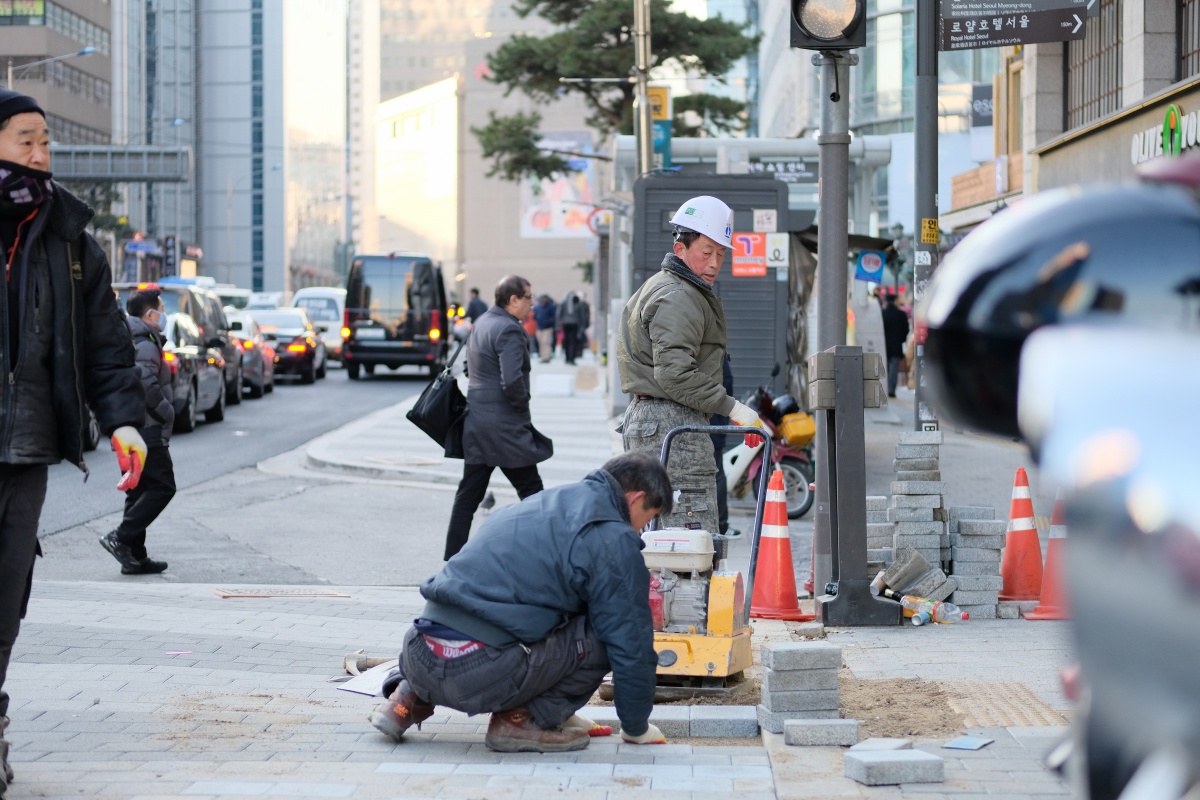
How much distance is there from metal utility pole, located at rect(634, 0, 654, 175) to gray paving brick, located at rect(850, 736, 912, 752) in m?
20.5

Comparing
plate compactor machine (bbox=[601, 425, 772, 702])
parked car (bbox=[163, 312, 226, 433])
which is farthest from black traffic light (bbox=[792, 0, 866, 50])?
parked car (bbox=[163, 312, 226, 433])

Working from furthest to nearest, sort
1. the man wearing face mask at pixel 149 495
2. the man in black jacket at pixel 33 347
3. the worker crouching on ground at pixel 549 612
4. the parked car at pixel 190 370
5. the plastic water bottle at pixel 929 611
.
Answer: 1. the parked car at pixel 190 370
2. the man wearing face mask at pixel 149 495
3. the plastic water bottle at pixel 929 611
4. the worker crouching on ground at pixel 549 612
5. the man in black jacket at pixel 33 347

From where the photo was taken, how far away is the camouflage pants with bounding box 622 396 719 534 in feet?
23.1

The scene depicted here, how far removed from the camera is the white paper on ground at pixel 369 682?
5988 mm

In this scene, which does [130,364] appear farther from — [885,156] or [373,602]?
[885,156]

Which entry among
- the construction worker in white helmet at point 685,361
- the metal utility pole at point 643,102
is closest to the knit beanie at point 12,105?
the construction worker in white helmet at point 685,361

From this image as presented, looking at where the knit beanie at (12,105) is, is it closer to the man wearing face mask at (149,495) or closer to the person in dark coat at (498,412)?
the person in dark coat at (498,412)

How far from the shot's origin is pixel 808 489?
12.7 metres

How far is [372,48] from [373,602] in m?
168

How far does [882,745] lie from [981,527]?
139 inches

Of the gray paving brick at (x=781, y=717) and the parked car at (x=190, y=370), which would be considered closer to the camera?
the gray paving brick at (x=781, y=717)

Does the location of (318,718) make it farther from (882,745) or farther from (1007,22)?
(1007,22)

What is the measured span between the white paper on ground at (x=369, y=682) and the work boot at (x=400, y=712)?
0.56m

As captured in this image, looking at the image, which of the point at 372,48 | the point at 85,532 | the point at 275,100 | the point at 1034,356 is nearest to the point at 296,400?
the point at 85,532
